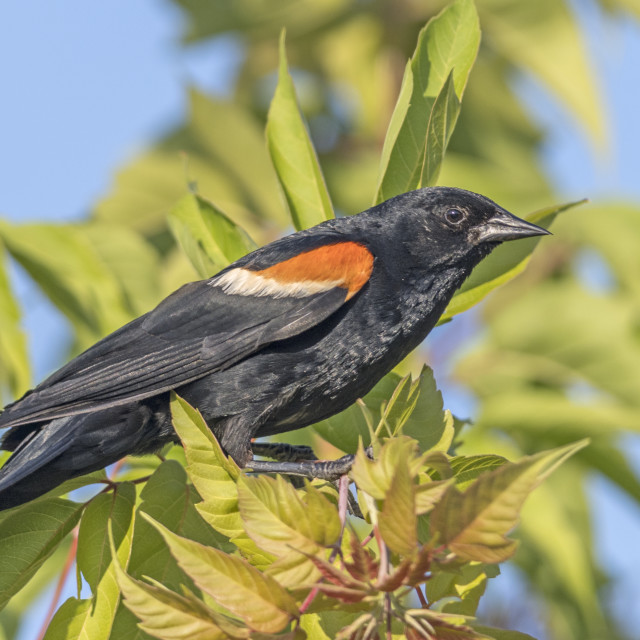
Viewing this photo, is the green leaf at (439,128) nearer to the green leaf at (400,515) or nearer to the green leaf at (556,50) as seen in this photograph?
the green leaf at (400,515)

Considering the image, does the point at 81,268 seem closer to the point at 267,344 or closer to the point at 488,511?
the point at 267,344

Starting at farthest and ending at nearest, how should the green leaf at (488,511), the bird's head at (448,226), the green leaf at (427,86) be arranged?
the bird's head at (448,226) < the green leaf at (427,86) < the green leaf at (488,511)

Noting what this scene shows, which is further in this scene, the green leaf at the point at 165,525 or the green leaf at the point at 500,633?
the green leaf at the point at 165,525

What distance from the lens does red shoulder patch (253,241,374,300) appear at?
295 cm

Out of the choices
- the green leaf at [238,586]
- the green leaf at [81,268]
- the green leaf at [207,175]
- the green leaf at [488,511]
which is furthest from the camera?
the green leaf at [207,175]

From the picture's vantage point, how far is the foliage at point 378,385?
180cm

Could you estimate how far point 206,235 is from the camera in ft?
9.23

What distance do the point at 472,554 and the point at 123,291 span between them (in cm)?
205

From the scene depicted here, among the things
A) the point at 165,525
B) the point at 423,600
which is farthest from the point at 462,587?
the point at 165,525

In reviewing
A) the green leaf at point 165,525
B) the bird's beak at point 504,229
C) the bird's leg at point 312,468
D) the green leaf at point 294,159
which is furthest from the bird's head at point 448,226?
the green leaf at point 165,525

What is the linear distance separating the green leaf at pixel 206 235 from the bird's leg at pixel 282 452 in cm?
73

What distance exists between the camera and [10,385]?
126 inches

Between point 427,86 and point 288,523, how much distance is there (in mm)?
1312

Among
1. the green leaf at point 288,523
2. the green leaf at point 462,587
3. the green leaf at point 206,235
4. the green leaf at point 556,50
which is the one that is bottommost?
the green leaf at point 462,587
